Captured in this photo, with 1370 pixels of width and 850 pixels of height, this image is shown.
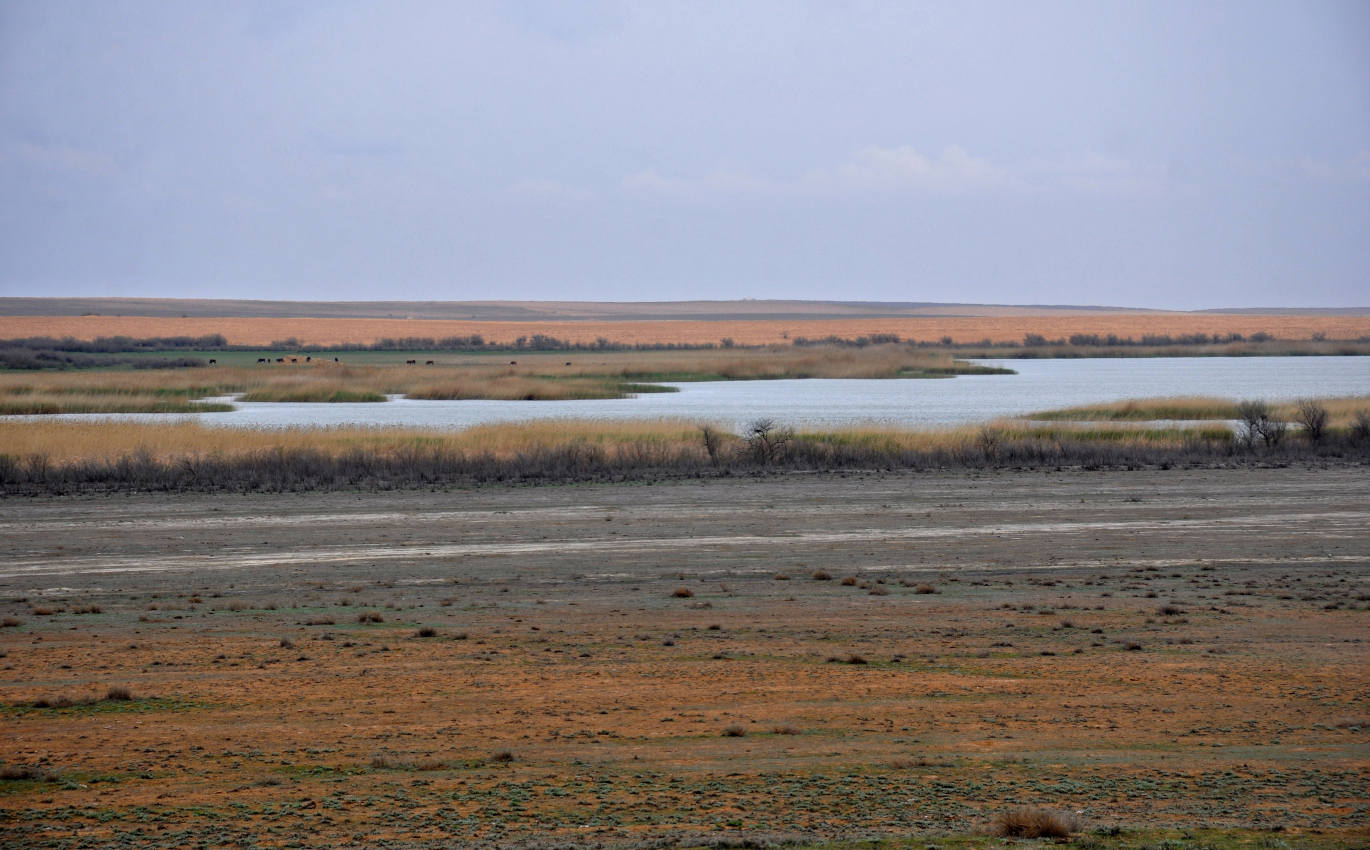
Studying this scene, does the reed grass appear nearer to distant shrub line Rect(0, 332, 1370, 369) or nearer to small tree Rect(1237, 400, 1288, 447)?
small tree Rect(1237, 400, 1288, 447)

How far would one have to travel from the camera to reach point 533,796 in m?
8.18

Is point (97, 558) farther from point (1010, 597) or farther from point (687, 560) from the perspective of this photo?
point (1010, 597)

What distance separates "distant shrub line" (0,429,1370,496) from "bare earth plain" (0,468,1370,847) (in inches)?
307

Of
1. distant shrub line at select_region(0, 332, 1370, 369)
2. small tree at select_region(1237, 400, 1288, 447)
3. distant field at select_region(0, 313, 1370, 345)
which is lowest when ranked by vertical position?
small tree at select_region(1237, 400, 1288, 447)

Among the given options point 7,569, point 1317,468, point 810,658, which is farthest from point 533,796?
point 1317,468

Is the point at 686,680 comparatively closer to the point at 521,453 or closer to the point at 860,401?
the point at 521,453

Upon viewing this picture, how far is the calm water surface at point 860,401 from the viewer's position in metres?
49.9

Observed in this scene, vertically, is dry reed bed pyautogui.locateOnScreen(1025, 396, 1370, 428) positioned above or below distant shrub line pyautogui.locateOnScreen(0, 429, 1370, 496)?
above

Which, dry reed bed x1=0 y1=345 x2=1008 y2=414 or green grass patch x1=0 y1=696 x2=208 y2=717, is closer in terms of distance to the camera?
green grass patch x1=0 y1=696 x2=208 y2=717

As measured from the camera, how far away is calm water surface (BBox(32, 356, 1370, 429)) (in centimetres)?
4994

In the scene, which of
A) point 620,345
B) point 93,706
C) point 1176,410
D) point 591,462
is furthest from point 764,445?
point 620,345

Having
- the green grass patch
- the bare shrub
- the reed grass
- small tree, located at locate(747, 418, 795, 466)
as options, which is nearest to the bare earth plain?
the green grass patch

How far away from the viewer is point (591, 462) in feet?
106

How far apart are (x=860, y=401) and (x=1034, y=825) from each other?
56259 mm
